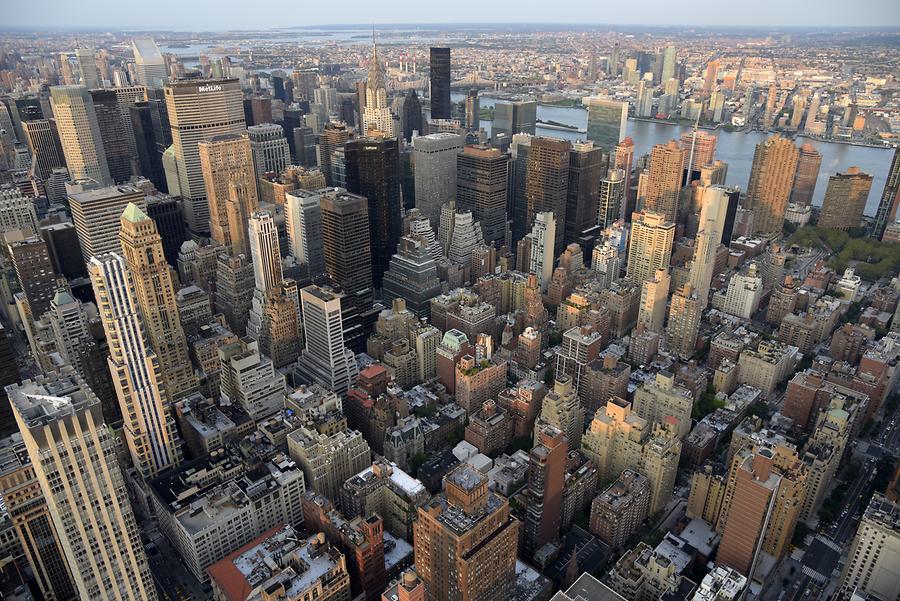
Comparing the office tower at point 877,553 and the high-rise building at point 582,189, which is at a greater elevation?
the high-rise building at point 582,189

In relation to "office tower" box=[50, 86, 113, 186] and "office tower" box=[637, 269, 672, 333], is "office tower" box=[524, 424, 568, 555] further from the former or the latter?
"office tower" box=[50, 86, 113, 186]

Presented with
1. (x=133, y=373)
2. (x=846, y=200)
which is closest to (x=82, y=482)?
(x=133, y=373)

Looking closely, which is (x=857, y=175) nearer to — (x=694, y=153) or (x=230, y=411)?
(x=694, y=153)

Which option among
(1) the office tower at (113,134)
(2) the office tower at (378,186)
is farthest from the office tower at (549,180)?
(1) the office tower at (113,134)

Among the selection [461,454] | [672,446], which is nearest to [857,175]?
[672,446]

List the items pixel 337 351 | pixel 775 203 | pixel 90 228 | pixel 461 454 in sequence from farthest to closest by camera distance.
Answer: pixel 775 203, pixel 90 228, pixel 337 351, pixel 461 454

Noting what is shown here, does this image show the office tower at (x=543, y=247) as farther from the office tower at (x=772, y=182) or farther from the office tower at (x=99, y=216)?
the office tower at (x=99, y=216)
